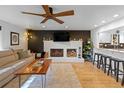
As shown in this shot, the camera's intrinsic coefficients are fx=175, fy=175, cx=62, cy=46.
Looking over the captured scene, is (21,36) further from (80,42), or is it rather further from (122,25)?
(122,25)

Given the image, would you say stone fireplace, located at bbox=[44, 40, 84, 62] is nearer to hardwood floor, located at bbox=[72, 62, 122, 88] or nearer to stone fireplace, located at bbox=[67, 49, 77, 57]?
stone fireplace, located at bbox=[67, 49, 77, 57]

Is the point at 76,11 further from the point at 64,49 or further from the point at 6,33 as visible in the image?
the point at 64,49

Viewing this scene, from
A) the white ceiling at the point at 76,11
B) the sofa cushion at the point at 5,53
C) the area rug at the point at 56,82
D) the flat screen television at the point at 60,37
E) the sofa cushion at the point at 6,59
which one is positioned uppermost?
the white ceiling at the point at 76,11

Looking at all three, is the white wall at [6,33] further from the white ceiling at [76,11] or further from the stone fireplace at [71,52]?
the stone fireplace at [71,52]

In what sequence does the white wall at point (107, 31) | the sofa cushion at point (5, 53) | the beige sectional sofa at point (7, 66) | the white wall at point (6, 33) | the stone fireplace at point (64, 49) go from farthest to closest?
the stone fireplace at point (64, 49) → the white wall at point (6, 33) → the white wall at point (107, 31) → the sofa cushion at point (5, 53) → the beige sectional sofa at point (7, 66)

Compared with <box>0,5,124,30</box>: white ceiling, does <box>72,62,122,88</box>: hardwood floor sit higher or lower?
lower

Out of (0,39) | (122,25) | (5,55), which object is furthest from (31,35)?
(122,25)

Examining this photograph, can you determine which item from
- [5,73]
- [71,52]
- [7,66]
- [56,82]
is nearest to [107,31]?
[71,52]

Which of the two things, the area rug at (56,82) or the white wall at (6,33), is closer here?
the area rug at (56,82)

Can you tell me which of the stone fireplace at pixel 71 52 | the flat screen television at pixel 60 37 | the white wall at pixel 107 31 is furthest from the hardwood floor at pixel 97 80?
the flat screen television at pixel 60 37

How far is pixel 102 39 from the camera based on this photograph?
33.3ft

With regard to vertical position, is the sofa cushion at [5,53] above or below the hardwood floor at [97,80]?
above

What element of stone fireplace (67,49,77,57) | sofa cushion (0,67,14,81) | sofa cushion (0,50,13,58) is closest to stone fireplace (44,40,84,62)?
stone fireplace (67,49,77,57)
